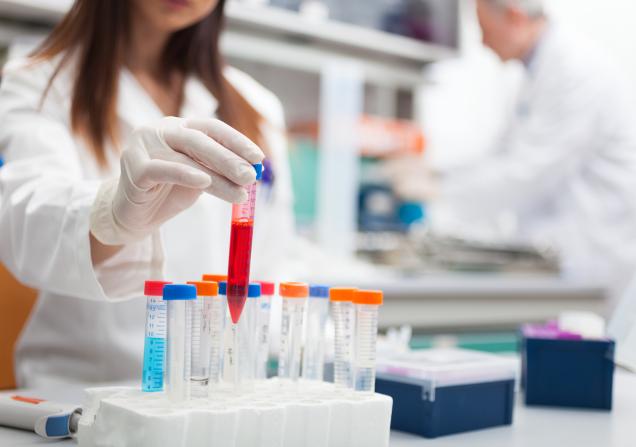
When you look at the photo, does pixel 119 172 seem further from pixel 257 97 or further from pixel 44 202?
pixel 257 97

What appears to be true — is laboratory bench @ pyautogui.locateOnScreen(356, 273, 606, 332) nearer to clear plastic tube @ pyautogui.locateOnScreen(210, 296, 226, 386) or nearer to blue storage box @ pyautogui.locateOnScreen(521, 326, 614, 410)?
blue storage box @ pyautogui.locateOnScreen(521, 326, 614, 410)

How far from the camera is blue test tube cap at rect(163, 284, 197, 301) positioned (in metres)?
0.84

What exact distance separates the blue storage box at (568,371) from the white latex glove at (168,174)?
2.09ft

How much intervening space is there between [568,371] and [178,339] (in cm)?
74

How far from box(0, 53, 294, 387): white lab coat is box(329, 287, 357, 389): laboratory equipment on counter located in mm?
354

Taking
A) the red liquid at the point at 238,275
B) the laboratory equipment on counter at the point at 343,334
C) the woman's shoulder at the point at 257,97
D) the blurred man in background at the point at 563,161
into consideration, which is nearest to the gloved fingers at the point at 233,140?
the red liquid at the point at 238,275

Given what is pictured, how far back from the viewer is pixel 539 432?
1081 mm

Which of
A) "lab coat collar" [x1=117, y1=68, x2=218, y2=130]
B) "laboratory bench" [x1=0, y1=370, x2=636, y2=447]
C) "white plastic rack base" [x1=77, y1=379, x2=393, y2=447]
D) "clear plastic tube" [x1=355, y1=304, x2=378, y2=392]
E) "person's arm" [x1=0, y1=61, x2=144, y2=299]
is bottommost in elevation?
"laboratory bench" [x1=0, y1=370, x2=636, y2=447]

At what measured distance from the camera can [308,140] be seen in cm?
375

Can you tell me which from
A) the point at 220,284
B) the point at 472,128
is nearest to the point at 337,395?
the point at 220,284

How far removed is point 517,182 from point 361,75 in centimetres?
94

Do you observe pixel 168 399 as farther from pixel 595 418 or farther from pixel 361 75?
pixel 361 75

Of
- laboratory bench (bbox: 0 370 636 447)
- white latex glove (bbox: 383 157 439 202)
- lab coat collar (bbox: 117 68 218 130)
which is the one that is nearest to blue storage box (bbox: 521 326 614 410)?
laboratory bench (bbox: 0 370 636 447)

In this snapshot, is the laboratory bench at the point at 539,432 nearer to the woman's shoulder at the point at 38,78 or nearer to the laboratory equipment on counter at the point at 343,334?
the laboratory equipment on counter at the point at 343,334
